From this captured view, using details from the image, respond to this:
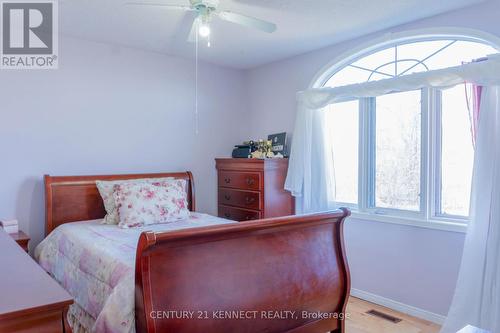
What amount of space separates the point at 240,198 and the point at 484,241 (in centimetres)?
223

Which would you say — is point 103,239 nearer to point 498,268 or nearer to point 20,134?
point 20,134

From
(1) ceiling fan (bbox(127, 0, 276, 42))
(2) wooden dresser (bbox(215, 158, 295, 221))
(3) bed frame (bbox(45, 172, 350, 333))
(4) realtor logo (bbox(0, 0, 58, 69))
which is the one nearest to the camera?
(3) bed frame (bbox(45, 172, 350, 333))

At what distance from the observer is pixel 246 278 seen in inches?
71.2

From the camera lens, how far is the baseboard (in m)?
2.74

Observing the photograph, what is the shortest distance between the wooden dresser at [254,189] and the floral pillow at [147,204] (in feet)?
2.47

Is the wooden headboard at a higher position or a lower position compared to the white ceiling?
lower

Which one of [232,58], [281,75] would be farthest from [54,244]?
[281,75]

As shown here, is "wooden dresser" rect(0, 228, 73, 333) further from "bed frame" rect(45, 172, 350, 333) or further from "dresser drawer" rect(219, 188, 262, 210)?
"dresser drawer" rect(219, 188, 262, 210)

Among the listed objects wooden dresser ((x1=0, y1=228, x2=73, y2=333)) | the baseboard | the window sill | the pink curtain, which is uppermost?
the pink curtain

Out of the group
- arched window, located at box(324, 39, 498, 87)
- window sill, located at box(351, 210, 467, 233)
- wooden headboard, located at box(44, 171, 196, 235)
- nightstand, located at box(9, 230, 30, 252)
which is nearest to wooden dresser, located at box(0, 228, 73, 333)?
nightstand, located at box(9, 230, 30, 252)

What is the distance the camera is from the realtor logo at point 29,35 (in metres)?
2.61

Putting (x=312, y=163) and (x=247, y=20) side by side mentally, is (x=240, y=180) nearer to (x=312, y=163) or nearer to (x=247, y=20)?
(x=312, y=163)

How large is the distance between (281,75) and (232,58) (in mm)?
591

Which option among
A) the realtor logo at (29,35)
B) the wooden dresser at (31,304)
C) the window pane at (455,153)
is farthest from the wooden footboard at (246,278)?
the realtor logo at (29,35)
